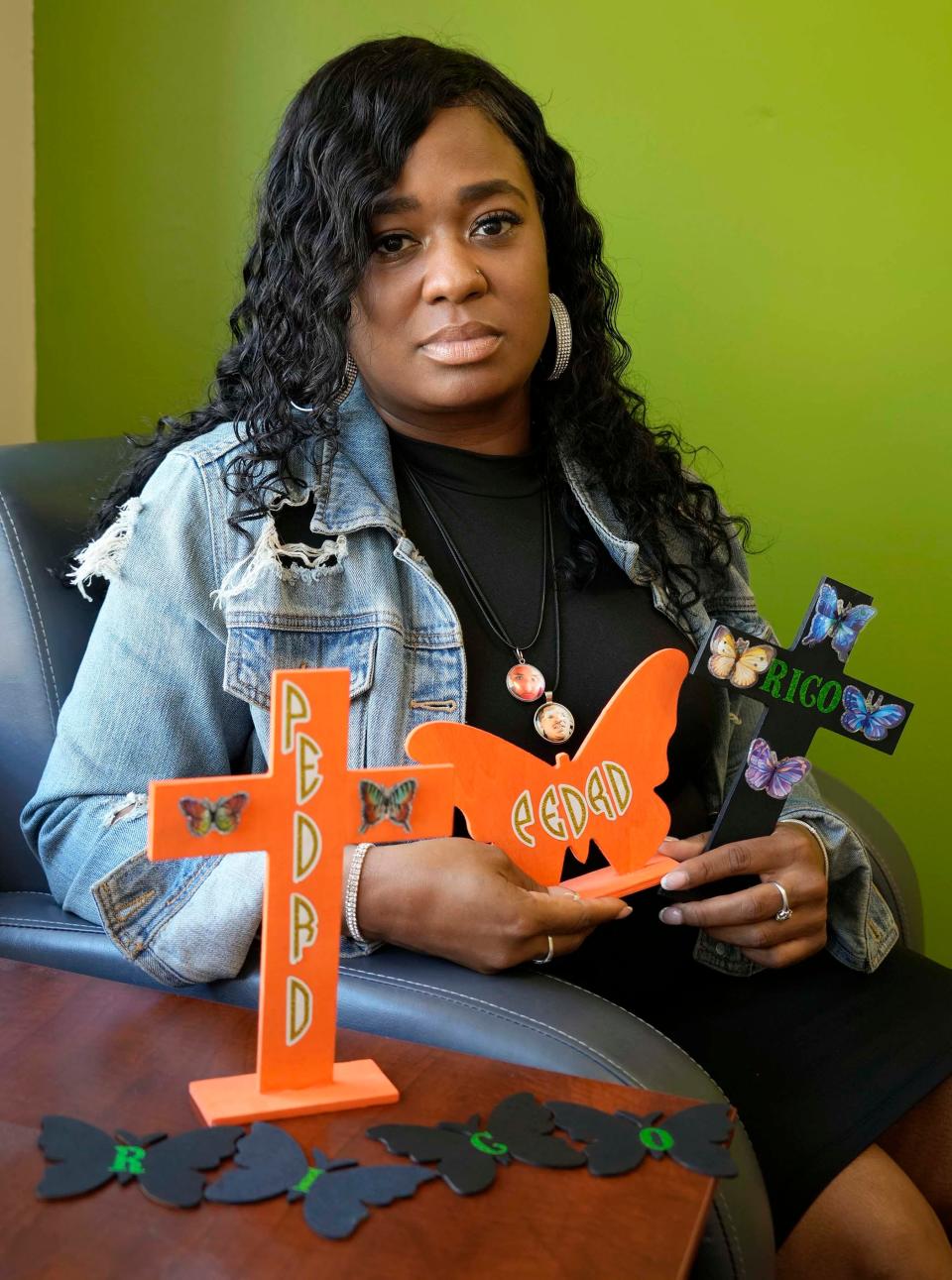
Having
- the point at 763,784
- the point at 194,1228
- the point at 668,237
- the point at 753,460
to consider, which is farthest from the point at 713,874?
the point at 668,237

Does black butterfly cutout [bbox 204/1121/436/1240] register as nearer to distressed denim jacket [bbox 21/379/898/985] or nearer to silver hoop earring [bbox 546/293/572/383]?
distressed denim jacket [bbox 21/379/898/985]

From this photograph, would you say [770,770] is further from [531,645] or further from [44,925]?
[44,925]

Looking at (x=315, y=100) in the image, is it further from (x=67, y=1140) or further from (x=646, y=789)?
(x=67, y=1140)

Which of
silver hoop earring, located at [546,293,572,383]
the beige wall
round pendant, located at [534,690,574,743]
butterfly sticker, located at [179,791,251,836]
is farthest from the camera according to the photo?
the beige wall

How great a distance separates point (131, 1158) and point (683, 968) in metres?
0.67

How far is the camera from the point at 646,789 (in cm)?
115

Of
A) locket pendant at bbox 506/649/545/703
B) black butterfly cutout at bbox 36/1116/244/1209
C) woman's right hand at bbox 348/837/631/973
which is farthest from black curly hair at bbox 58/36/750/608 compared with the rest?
black butterfly cutout at bbox 36/1116/244/1209

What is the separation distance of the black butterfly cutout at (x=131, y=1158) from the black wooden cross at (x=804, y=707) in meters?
0.60

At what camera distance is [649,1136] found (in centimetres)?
77

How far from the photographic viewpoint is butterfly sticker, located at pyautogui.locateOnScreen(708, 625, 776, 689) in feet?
3.69

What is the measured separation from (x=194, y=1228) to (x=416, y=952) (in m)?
0.39

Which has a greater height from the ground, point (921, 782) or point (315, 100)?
point (315, 100)

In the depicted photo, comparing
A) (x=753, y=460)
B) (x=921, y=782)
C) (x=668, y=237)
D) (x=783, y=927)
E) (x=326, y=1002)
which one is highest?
(x=668, y=237)

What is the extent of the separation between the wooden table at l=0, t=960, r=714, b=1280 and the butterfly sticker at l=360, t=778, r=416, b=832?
16 cm
